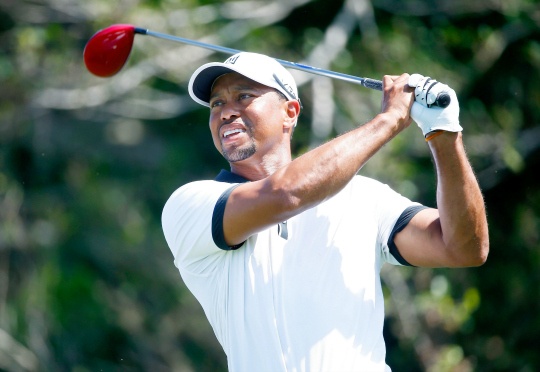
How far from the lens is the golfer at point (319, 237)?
12.0ft

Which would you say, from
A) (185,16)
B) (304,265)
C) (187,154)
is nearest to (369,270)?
(304,265)

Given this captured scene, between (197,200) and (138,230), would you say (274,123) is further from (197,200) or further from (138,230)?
(138,230)

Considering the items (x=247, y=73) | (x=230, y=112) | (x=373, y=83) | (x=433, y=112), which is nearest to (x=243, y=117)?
(x=230, y=112)

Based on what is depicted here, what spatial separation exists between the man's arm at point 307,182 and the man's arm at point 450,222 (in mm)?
188

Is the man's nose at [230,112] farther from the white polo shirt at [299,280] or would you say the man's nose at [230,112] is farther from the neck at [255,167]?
the white polo shirt at [299,280]

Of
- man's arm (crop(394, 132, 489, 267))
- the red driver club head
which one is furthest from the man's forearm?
the red driver club head

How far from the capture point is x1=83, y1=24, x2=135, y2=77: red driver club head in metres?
5.07

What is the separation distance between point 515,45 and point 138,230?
4964 mm

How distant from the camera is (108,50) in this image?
510cm

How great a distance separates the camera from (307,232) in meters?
3.81

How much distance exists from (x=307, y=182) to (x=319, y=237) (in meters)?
0.22

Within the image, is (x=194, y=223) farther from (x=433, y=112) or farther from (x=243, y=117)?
(x=433, y=112)

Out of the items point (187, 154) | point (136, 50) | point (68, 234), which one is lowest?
point (68, 234)

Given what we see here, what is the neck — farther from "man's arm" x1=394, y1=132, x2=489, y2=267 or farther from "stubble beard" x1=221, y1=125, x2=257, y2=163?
"man's arm" x1=394, y1=132, x2=489, y2=267
